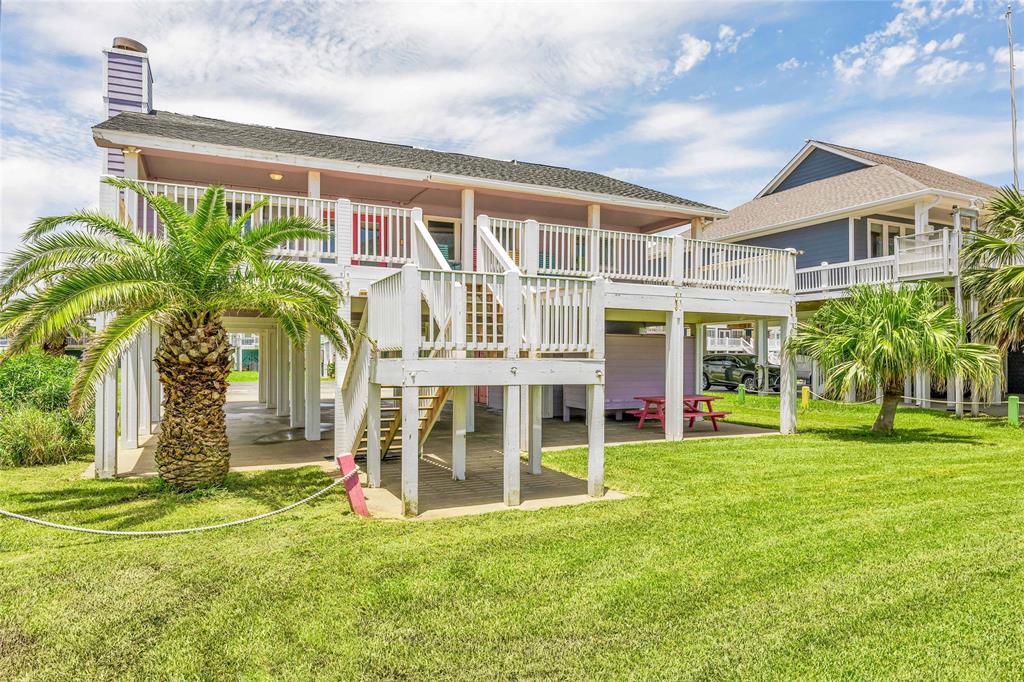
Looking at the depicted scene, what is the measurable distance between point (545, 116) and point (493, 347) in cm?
1313

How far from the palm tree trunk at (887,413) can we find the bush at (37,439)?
563 inches

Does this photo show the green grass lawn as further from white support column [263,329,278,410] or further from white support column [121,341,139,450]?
→ white support column [263,329,278,410]

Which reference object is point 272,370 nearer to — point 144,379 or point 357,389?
point 144,379

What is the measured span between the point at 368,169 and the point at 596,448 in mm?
6983

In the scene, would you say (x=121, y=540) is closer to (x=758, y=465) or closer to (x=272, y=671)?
(x=272, y=671)

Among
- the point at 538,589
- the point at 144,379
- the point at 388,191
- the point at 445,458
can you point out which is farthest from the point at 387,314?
the point at 144,379

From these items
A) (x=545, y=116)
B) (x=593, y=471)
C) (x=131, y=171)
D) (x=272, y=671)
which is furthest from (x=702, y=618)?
(x=545, y=116)

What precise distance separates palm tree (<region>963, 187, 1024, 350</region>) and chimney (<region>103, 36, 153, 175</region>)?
1904 centimetres

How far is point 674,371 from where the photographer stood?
11.7 meters

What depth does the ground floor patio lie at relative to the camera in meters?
7.40

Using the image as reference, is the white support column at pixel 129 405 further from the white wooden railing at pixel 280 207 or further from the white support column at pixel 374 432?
the white support column at pixel 374 432

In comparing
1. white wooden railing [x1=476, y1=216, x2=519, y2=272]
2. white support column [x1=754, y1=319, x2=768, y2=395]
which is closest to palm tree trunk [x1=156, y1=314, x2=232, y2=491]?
white wooden railing [x1=476, y1=216, x2=519, y2=272]

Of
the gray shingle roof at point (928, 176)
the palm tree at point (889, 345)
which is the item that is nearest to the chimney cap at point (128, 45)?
the palm tree at point (889, 345)

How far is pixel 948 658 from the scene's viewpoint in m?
3.49
